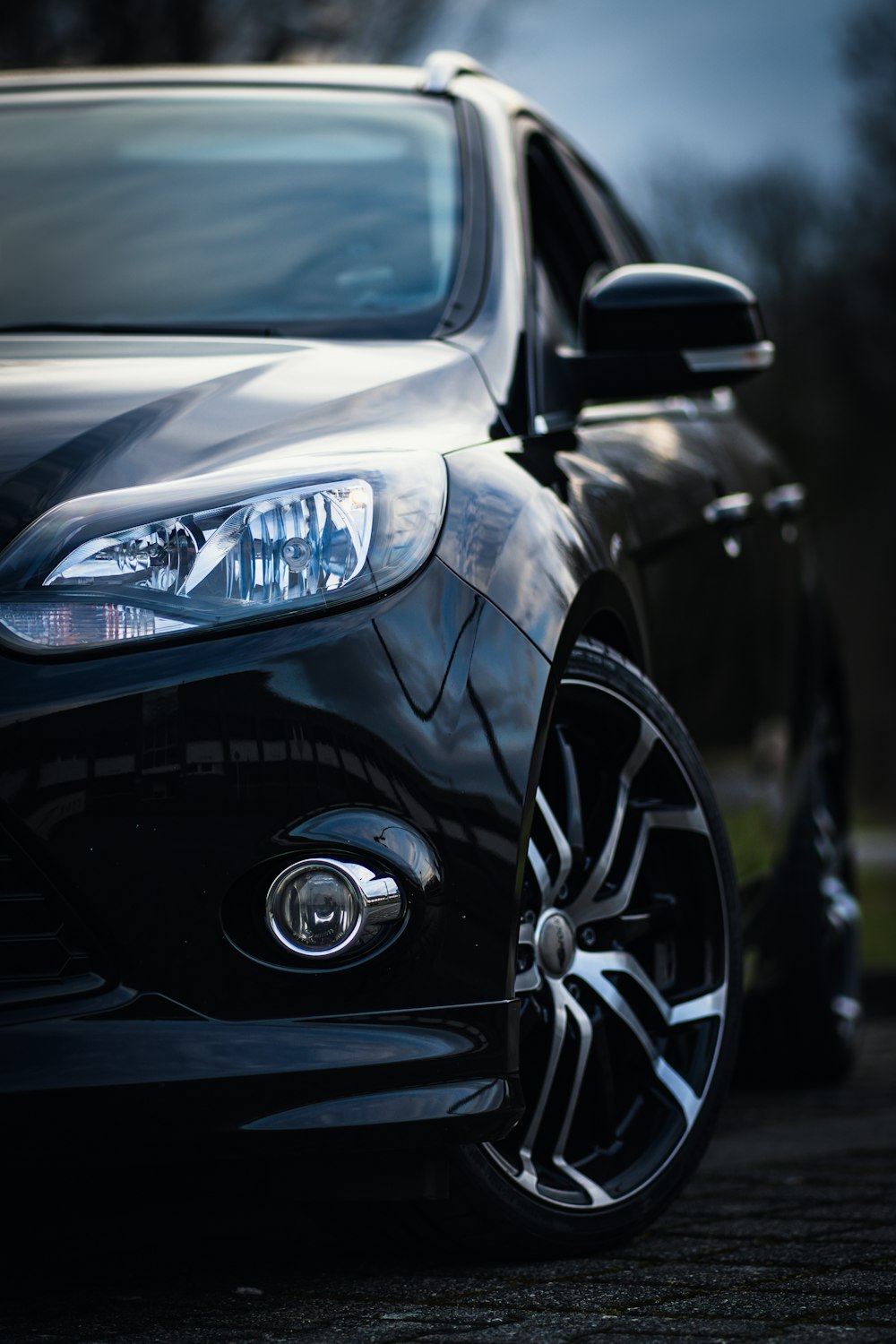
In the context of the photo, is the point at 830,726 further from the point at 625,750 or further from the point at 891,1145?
the point at 625,750

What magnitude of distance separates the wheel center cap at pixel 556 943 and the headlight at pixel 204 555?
Answer: 0.53m

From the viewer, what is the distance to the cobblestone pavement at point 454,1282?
2074 millimetres

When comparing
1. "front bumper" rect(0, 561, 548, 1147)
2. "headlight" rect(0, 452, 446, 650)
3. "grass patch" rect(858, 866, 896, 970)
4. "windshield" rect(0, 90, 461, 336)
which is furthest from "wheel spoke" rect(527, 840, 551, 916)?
"grass patch" rect(858, 866, 896, 970)

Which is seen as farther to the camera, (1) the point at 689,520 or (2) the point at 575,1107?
(1) the point at 689,520

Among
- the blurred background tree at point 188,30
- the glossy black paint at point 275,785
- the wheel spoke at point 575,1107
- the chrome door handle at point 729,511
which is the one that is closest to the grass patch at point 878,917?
the chrome door handle at point 729,511

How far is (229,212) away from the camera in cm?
333

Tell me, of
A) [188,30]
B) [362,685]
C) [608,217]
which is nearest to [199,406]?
[362,685]

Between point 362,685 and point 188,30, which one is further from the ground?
point 188,30

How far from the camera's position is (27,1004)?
204 centimetres

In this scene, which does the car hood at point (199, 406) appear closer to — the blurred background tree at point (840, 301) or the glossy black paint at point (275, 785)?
the glossy black paint at point (275, 785)

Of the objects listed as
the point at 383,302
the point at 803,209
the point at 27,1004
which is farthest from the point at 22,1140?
the point at 803,209

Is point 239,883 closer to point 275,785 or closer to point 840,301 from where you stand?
point 275,785

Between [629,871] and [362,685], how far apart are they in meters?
0.69

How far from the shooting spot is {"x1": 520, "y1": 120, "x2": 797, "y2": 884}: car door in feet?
9.79
